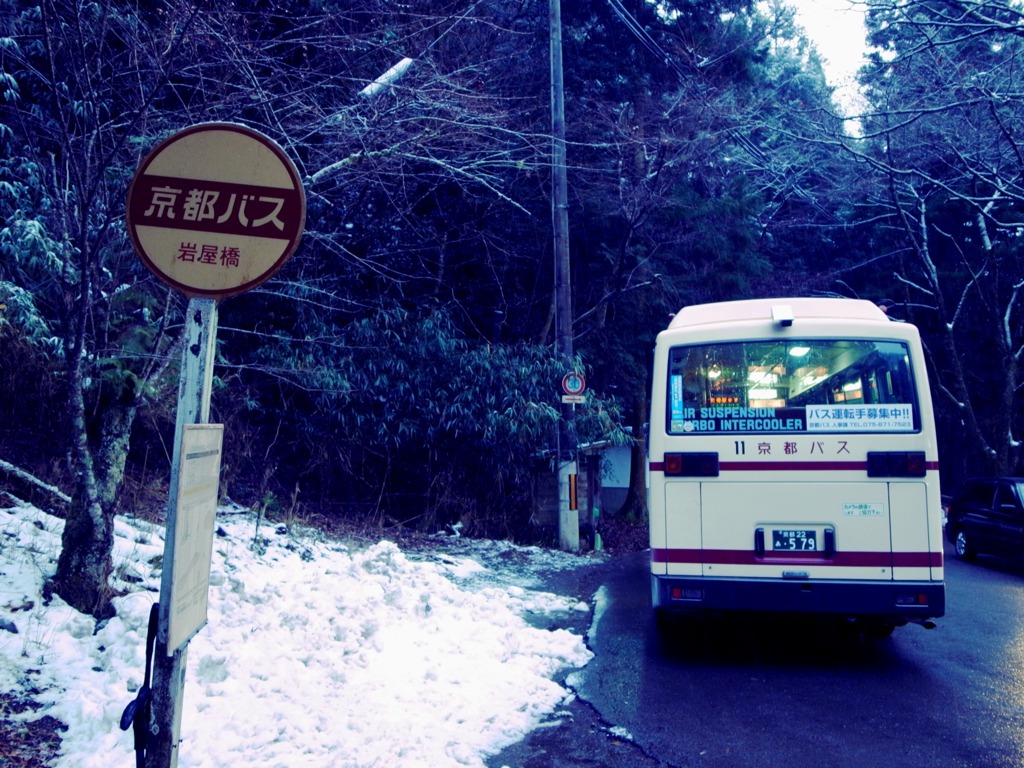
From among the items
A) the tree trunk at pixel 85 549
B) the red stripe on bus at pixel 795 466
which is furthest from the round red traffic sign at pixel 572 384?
the tree trunk at pixel 85 549

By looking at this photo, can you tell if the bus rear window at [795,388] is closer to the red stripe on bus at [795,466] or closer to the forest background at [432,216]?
the red stripe on bus at [795,466]

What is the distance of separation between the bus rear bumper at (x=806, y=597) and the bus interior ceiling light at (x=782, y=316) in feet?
7.07

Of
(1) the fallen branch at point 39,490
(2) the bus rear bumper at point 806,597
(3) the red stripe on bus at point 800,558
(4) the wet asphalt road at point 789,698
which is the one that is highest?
(1) the fallen branch at point 39,490

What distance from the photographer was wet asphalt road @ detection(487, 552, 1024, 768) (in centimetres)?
547

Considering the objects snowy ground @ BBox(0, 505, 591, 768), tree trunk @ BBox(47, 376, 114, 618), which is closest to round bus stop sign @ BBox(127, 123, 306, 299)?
snowy ground @ BBox(0, 505, 591, 768)

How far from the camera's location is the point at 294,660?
6.36 metres

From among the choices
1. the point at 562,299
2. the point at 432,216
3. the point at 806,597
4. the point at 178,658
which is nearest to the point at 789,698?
the point at 806,597

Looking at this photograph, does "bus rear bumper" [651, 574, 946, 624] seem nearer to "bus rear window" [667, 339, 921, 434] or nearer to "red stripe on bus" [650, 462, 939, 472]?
"red stripe on bus" [650, 462, 939, 472]

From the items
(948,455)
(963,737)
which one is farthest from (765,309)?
(948,455)

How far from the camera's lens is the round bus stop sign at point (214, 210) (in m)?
3.80

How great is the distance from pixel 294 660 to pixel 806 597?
4.08m

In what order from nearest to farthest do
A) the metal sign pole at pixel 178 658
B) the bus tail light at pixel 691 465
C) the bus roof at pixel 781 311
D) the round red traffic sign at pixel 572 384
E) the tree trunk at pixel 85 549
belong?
the metal sign pole at pixel 178 658 < the tree trunk at pixel 85 549 < the bus tail light at pixel 691 465 < the bus roof at pixel 781 311 < the round red traffic sign at pixel 572 384

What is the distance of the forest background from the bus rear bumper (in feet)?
15.0

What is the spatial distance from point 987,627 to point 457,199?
1107 cm
